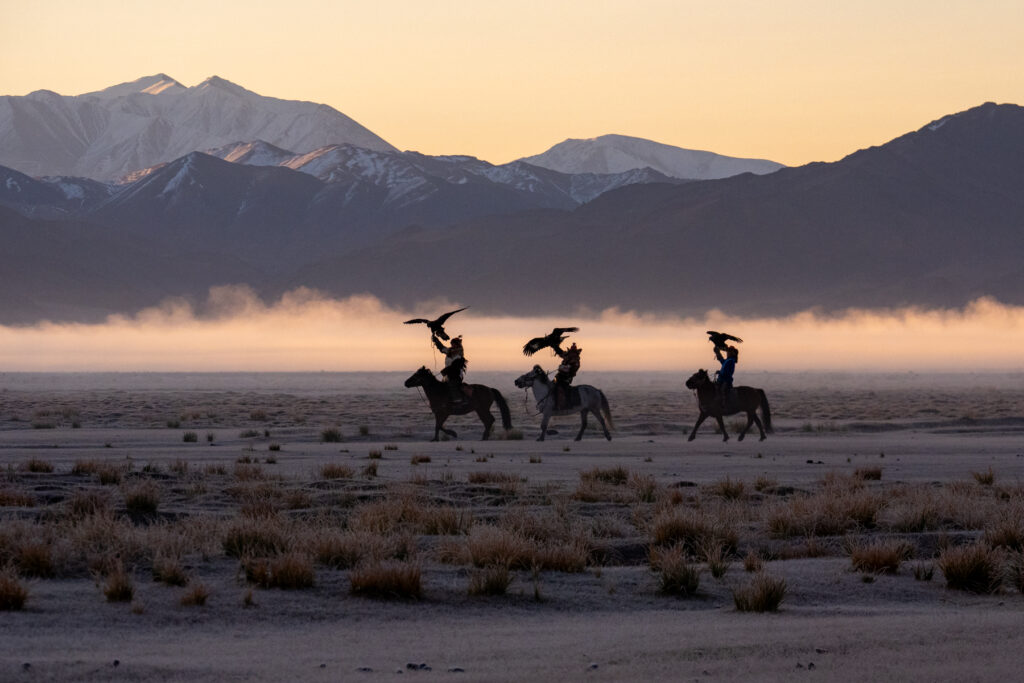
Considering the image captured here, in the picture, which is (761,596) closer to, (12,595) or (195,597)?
(195,597)

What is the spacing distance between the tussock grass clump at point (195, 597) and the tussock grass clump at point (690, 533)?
505cm

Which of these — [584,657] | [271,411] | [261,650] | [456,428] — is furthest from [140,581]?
[271,411]

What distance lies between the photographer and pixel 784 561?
14336mm

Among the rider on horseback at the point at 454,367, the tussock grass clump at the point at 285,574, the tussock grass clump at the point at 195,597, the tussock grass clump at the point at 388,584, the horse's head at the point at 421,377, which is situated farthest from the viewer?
the horse's head at the point at 421,377

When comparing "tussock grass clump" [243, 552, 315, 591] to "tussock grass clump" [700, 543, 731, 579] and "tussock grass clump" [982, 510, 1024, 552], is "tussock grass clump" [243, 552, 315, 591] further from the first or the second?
"tussock grass clump" [982, 510, 1024, 552]

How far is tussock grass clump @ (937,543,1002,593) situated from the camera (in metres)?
12.8

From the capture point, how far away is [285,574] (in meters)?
12.3

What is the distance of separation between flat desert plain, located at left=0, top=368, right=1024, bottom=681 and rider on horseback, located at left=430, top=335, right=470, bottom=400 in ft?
22.8

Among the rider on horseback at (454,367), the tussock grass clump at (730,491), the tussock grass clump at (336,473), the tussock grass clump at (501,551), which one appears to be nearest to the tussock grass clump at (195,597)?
the tussock grass clump at (501,551)

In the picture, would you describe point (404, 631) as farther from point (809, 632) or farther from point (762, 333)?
point (762, 333)

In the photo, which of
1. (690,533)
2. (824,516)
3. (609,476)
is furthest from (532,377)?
(690,533)

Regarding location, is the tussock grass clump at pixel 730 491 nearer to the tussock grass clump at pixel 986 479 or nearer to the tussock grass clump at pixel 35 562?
the tussock grass clump at pixel 986 479

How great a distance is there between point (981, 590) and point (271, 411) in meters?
45.3

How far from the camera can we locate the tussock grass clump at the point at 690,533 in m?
14.9
